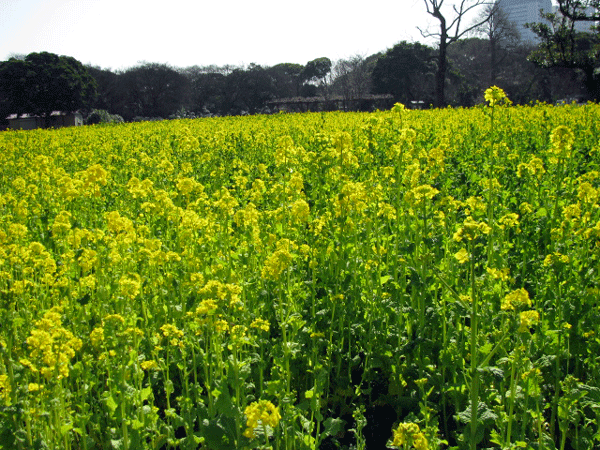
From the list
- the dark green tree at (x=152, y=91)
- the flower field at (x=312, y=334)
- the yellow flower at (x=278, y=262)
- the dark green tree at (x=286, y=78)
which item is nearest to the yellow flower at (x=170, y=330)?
the flower field at (x=312, y=334)

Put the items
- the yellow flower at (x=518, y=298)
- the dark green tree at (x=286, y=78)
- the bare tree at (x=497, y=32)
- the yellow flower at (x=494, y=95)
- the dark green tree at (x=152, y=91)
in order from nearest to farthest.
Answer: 1. the yellow flower at (x=518, y=298)
2. the yellow flower at (x=494, y=95)
3. the bare tree at (x=497, y=32)
4. the dark green tree at (x=152, y=91)
5. the dark green tree at (x=286, y=78)

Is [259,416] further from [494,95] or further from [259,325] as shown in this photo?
[494,95]

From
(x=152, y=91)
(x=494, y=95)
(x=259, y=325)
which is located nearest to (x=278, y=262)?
(x=259, y=325)

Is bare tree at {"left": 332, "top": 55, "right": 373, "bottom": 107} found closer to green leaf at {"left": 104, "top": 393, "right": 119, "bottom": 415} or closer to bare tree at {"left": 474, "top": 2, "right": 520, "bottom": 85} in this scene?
bare tree at {"left": 474, "top": 2, "right": 520, "bottom": 85}

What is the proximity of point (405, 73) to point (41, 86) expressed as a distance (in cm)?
3571

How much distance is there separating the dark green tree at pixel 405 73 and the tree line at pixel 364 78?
0.10m

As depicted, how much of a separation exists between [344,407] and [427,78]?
51.8m

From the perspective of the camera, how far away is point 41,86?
156 feet

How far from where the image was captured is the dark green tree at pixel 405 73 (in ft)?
162

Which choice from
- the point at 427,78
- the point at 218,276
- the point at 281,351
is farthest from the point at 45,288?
the point at 427,78

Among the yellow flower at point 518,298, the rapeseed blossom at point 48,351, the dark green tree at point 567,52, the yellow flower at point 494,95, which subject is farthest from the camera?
the dark green tree at point 567,52

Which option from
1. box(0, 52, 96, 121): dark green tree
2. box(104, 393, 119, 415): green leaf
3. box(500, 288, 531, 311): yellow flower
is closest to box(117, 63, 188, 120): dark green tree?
box(0, 52, 96, 121): dark green tree

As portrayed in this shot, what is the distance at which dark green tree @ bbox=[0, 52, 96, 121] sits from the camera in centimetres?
4681

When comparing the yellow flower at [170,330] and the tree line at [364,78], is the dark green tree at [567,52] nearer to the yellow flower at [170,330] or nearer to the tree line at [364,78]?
the tree line at [364,78]
